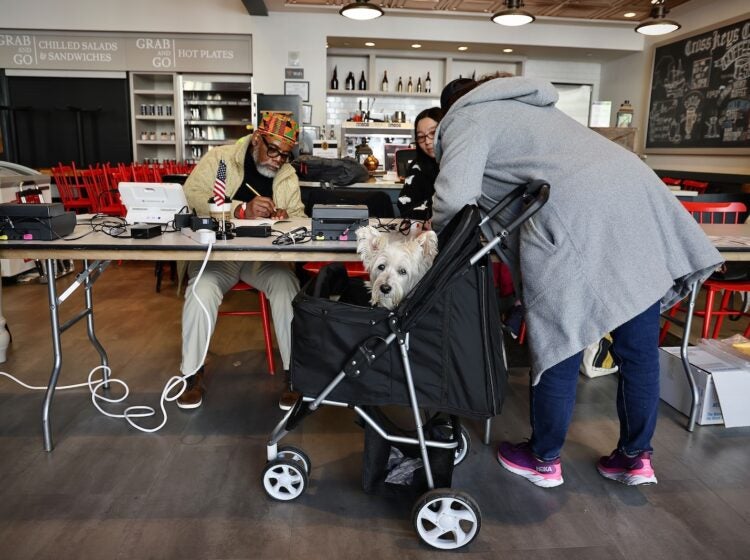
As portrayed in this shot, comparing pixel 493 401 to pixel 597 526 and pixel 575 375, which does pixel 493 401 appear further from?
pixel 597 526

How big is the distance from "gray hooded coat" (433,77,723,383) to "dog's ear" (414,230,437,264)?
0.11 m

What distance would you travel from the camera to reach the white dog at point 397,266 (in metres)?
1.80

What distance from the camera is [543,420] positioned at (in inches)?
71.5

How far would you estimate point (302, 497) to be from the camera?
1.79 m

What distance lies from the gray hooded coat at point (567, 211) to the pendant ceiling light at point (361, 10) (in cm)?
454

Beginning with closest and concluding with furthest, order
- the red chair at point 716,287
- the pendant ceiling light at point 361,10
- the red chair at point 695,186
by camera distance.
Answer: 1. the red chair at point 716,287
2. the pendant ceiling light at point 361,10
3. the red chair at point 695,186

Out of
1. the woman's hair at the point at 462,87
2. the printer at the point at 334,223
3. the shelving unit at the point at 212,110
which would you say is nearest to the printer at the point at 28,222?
the printer at the point at 334,223

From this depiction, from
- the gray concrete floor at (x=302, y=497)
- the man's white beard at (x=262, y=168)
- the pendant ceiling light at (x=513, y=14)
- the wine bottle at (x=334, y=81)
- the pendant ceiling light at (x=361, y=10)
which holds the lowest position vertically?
the gray concrete floor at (x=302, y=497)

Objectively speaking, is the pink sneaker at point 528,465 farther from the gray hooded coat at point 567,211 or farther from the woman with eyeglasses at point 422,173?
the woman with eyeglasses at point 422,173

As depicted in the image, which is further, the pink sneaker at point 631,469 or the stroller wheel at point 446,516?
the pink sneaker at point 631,469

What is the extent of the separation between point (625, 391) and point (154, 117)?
7.81 meters

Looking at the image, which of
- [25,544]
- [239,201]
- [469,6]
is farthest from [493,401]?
[469,6]

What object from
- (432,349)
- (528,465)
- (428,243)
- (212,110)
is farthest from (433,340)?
(212,110)

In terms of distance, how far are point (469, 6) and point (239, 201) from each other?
5.78 meters
